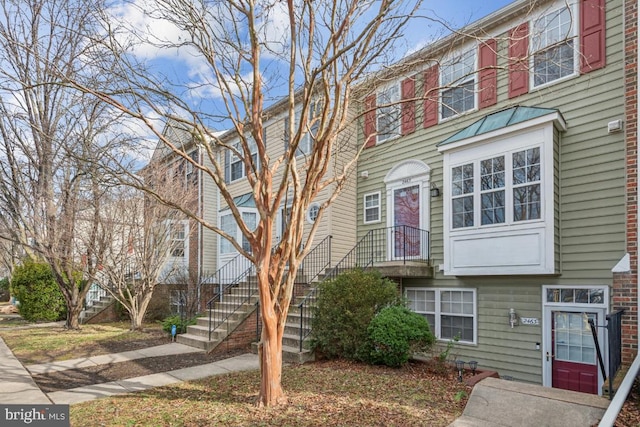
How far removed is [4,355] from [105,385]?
4235 mm

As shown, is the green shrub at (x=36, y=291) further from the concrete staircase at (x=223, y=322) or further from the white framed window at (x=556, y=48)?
the white framed window at (x=556, y=48)

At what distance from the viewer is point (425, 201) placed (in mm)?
10172

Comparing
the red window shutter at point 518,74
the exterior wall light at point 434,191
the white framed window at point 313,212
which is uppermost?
the red window shutter at point 518,74

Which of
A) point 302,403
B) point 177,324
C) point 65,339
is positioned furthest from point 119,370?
point 65,339

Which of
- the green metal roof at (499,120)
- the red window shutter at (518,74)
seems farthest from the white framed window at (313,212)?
the red window shutter at (518,74)

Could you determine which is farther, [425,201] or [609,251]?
[425,201]

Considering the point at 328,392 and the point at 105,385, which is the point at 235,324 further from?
the point at 328,392

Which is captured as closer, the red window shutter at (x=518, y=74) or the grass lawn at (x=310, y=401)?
the grass lawn at (x=310, y=401)

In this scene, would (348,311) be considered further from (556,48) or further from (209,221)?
(209,221)

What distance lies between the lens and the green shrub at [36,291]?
14.9 metres

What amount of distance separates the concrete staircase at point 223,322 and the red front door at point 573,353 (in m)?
6.13

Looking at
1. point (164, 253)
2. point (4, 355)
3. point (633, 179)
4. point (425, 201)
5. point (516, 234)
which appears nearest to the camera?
point (633, 179)

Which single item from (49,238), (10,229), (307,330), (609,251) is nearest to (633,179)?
(609,251)

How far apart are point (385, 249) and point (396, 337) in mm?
4226
